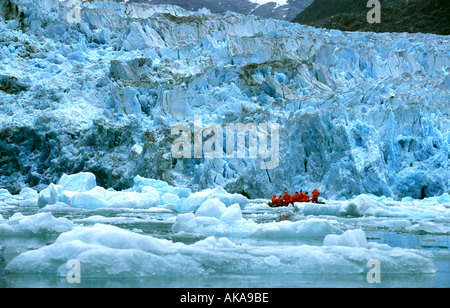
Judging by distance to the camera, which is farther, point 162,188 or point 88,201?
point 162,188

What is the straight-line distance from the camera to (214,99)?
18.2 meters

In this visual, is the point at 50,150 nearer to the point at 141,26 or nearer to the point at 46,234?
the point at 141,26

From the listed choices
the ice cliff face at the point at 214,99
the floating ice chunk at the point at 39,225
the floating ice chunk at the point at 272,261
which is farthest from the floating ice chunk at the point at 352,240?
the ice cliff face at the point at 214,99

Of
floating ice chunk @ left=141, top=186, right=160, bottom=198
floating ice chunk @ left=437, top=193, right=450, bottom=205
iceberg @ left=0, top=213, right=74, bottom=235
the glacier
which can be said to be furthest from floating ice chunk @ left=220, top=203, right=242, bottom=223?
floating ice chunk @ left=437, top=193, right=450, bottom=205

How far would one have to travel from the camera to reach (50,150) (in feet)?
58.4

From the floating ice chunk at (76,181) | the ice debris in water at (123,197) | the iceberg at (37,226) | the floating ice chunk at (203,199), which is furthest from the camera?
the floating ice chunk at (76,181)

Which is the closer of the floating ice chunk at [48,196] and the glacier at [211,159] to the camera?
the glacier at [211,159]

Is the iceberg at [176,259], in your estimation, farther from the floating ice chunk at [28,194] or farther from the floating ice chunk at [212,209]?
the floating ice chunk at [28,194]

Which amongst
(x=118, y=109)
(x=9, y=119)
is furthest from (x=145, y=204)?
(x=9, y=119)

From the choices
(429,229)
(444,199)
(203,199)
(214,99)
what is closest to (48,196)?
(203,199)

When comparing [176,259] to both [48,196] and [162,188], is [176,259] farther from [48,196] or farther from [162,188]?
[162,188]

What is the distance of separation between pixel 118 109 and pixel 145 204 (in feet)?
24.2

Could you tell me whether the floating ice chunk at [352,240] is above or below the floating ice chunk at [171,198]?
below

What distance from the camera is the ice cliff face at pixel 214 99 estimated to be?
13812 millimetres
